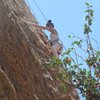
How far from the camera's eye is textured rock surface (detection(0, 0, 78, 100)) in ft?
43.0

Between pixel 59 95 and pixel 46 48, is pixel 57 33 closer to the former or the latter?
pixel 46 48

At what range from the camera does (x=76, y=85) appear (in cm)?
1111

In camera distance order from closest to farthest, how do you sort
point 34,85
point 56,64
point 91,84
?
point 91,84, point 56,64, point 34,85

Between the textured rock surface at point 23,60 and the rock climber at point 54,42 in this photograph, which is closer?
the textured rock surface at point 23,60

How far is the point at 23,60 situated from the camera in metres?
13.9

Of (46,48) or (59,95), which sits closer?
(59,95)

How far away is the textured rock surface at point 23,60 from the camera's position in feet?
43.0

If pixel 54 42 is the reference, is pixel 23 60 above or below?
below

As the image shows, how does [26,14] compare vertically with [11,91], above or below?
above

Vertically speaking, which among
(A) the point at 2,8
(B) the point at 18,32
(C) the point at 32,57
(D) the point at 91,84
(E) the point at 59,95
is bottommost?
(D) the point at 91,84

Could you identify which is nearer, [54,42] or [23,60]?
[23,60]

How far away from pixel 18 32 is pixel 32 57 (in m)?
0.95

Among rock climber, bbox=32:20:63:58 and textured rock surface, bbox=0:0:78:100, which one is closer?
textured rock surface, bbox=0:0:78:100

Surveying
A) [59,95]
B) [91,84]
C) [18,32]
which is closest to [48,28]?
[18,32]
